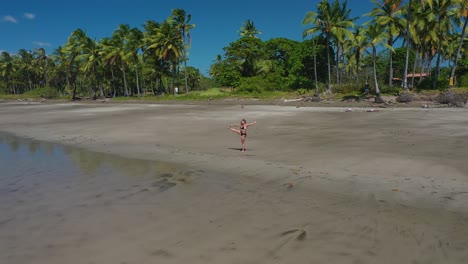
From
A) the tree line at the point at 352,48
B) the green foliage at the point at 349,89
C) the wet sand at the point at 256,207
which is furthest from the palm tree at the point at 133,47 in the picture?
the wet sand at the point at 256,207

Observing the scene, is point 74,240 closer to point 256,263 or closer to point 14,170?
point 256,263

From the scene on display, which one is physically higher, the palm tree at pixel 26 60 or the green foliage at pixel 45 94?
the palm tree at pixel 26 60

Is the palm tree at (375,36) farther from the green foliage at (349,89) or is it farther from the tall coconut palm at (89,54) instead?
the tall coconut palm at (89,54)

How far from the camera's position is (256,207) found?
575 cm

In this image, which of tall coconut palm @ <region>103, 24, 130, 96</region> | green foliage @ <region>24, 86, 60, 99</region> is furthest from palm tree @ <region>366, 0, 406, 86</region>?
green foliage @ <region>24, 86, 60, 99</region>

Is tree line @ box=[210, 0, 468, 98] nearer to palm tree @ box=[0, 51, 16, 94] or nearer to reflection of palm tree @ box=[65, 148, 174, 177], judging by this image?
reflection of palm tree @ box=[65, 148, 174, 177]

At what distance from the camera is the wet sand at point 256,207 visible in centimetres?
421

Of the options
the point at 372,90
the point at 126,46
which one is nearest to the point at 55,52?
the point at 126,46

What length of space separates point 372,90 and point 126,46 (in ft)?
122

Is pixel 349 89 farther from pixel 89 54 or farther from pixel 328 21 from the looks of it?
pixel 89 54

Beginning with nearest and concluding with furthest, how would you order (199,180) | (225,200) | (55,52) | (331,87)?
(225,200) < (199,180) < (331,87) < (55,52)

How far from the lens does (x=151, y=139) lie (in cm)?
1353

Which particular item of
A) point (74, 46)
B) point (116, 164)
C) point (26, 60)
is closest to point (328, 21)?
point (116, 164)

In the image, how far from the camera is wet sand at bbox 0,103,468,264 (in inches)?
166
